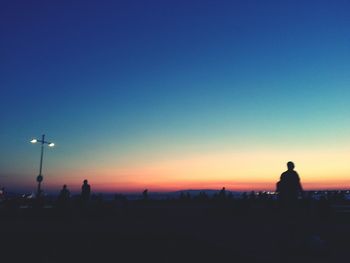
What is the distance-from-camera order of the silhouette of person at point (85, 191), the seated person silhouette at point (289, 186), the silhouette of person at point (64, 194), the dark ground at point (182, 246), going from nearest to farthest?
the dark ground at point (182, 246) < the seated person silhouette at point (289, 186) < the silhouette of person at point (85, 191) < the silhouette of person at point (64, 194)

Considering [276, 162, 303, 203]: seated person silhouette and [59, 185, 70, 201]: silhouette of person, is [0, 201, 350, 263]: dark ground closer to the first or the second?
[276, 162, 303, 203]: seated person silhouette

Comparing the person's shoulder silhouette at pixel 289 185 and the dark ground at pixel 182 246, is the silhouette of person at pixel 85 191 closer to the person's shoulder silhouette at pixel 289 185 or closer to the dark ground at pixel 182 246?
the dark ground at pixel 182 246

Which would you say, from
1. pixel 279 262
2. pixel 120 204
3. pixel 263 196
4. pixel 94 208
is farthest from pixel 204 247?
pixel 263 196

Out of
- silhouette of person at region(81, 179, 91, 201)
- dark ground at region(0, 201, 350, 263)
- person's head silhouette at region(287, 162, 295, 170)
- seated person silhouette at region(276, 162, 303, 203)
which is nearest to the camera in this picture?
dark ground at region(0, 201, 350, 263)

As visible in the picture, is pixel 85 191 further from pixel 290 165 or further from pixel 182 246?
pixel 290 165

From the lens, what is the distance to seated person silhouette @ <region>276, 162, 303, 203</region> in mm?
9102

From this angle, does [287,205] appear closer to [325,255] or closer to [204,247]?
[325,255]

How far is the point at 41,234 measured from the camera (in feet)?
39.6

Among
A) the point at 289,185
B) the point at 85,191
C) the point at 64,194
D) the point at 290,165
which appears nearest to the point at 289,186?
the point at 289,185

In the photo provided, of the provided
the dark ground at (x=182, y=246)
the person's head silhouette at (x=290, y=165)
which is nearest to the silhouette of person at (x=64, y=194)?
the dark ground at (x=182, y=246)

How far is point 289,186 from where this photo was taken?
9164 millimetres

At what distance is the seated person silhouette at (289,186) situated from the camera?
9102mm

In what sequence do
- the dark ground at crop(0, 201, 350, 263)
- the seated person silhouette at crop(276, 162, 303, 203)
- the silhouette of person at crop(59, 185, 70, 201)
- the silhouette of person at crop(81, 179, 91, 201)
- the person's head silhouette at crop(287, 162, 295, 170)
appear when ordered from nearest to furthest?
the dark ground at crop(0, 201, 350, 263) < the seated person silhouette at crop(276, 162, 303, 203) < the person's head silhouette at crop(287, 162, 295, 170) < the silhouette of person at crop(81, 179, 91, 201) < the silhouette of person at crop(59, 185, 70, 201)

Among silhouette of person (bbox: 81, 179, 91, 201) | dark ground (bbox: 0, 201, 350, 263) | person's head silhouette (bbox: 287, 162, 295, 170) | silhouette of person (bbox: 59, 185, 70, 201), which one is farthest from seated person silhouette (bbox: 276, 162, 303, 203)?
silhouette of person (bbox: 59, 185, 70, 201)
